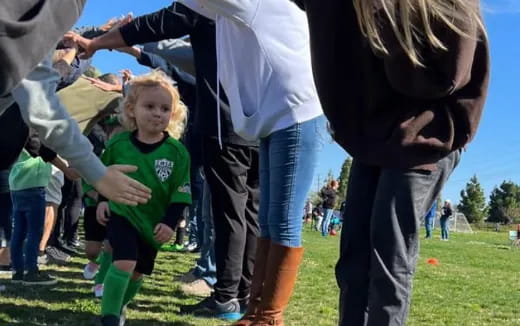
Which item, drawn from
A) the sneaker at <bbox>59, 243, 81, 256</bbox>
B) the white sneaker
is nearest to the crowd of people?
the white sneaker

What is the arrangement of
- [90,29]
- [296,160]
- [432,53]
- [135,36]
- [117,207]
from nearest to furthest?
[432,53]
[296,160]
[117,207]
[135,36]
[90,29]

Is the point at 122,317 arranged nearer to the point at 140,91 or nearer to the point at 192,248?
the point at 140,91

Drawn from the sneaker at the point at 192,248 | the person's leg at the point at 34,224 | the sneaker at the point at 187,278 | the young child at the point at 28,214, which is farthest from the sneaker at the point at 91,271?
the sneaker at the point at 192,248

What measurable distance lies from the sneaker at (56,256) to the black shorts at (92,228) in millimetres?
1546

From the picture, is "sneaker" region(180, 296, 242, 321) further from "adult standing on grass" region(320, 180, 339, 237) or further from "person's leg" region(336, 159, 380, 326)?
"adult standing on grass" region(320, 180, 339, 237)

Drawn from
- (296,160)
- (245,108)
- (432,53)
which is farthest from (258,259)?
(432,53)

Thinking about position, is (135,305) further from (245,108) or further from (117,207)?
(245,108)

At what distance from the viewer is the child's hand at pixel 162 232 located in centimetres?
345

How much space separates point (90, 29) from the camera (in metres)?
5.33

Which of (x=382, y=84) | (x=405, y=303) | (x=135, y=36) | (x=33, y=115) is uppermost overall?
(x=135, y=36)

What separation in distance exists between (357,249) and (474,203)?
8062 centimetres

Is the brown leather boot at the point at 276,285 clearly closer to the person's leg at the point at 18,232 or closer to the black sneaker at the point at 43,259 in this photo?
the person's leg at the point at 18,232

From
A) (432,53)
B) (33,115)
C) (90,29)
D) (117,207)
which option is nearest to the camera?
(33,115)

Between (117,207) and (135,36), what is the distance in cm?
117
